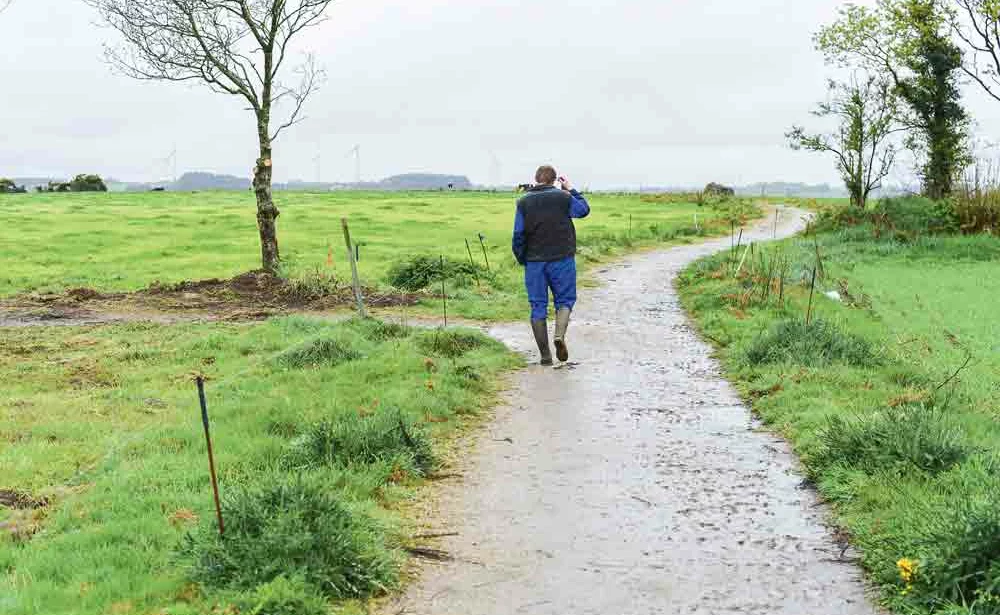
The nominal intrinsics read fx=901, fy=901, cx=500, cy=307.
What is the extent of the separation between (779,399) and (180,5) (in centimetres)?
1663

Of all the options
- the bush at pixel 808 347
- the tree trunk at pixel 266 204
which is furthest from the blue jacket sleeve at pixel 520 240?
the tree trunk at pixel 266 204

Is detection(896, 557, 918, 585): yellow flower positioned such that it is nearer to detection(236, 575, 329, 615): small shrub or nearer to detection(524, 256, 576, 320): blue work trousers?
detection(236, 575, 329, 615): small shrub

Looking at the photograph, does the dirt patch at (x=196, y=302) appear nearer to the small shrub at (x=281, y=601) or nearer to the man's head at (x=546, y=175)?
the man's head at (x=546, y=175)

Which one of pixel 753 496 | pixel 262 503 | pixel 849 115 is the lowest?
pixel 753 496

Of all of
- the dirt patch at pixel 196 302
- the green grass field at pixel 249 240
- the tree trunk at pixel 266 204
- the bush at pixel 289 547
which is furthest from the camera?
the green grass field at pixel 249 240

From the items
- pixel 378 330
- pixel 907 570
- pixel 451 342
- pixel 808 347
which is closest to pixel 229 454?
pixel 907 570

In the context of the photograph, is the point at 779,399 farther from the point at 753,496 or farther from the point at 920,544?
the point at 920,544

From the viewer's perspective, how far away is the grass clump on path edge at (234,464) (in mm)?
5379

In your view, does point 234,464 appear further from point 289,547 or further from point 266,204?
point 266,204

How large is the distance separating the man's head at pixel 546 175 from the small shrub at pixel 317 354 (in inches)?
136

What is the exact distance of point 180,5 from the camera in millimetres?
20344

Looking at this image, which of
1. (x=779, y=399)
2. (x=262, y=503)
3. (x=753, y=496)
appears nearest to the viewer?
(x=262, y=503)

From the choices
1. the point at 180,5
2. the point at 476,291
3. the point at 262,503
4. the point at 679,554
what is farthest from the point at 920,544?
the point at 180,5

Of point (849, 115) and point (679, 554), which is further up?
point (849, 115)
